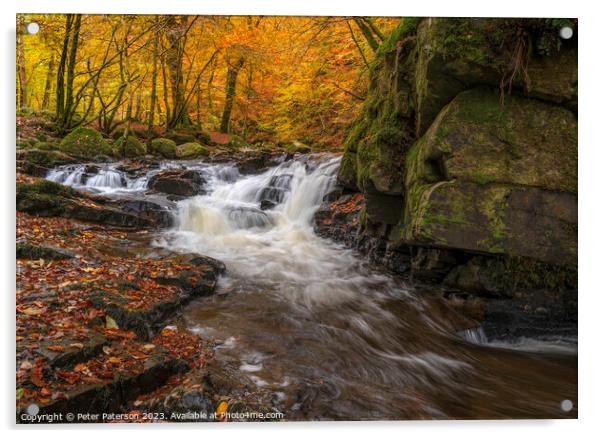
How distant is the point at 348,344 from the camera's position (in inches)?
120

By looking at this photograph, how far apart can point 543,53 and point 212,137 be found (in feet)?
23.8

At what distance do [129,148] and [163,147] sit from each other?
89 cm

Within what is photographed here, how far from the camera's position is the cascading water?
2406 mm

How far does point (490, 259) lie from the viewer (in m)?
3.32

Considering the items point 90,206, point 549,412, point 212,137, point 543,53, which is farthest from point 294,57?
point 212,137

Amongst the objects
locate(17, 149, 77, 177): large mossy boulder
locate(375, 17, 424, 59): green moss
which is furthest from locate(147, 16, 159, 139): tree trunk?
locate(375, 17, 424, 59): green moss

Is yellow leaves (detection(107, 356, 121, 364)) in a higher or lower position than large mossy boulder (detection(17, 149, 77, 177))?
lower

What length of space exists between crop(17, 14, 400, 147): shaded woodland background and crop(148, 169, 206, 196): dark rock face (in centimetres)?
121

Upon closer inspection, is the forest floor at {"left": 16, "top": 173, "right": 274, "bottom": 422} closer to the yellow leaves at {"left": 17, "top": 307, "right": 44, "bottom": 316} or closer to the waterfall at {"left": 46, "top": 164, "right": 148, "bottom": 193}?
the yellow leaves at {"left": 17, "top": 307, "right": 44, "bottom": 316}

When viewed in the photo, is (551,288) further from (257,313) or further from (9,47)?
(9,47)

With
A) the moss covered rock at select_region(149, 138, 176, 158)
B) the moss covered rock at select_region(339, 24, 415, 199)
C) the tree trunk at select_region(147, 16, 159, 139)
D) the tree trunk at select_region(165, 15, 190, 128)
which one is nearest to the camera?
the tree trunk at select_region(165, 15, 190, 128)

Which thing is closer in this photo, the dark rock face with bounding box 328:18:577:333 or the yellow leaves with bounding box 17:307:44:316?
the yellow leaves with bounding box 17:307:44:316

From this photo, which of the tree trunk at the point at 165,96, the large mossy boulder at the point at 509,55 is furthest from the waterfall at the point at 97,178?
the large mossy boulder at the point at 509,55

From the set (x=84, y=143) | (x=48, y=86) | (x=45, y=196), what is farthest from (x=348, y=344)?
(x=84, y=143)
